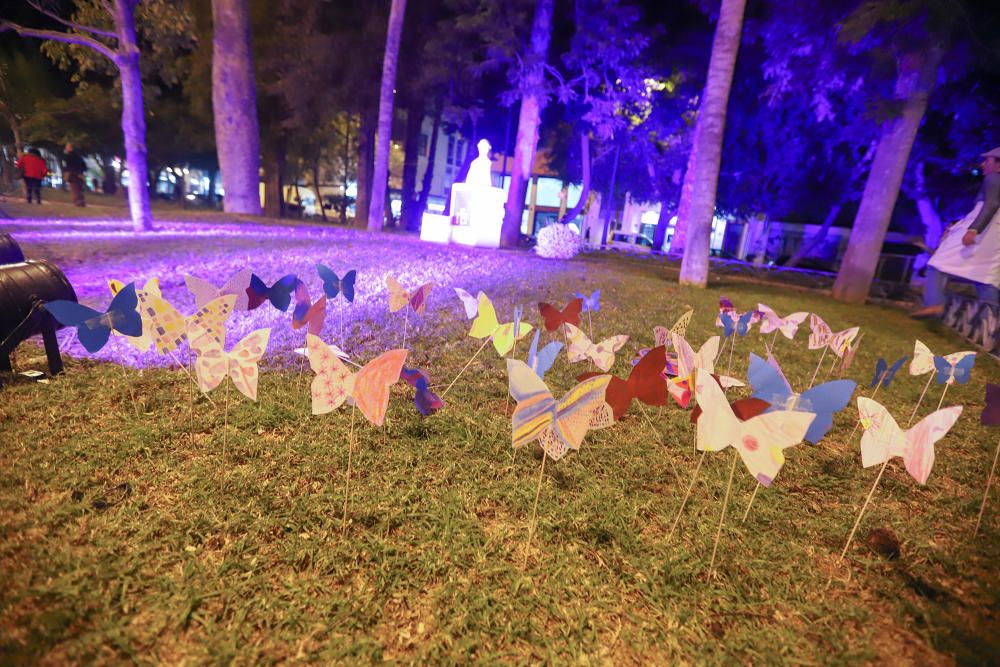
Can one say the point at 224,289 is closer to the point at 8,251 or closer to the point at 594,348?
the point at 594,348

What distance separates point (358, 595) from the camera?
5.77ft

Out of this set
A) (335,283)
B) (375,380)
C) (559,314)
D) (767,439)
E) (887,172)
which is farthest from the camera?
(887,172)

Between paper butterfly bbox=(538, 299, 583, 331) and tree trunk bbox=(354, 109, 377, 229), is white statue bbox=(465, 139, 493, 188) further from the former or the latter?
paper butterfly bbox=(538, 299, 583, 331)

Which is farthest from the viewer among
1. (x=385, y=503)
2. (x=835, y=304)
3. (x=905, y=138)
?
(x=835, y=304)

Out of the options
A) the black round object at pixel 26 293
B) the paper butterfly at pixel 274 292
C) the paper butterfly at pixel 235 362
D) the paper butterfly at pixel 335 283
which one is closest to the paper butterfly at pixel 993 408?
the paper butterfly at pixel 235 362

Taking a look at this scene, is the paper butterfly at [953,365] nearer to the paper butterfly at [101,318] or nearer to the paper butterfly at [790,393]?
the paper butterfly at [790,393]

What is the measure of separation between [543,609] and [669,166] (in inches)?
844

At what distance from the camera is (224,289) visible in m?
2.88

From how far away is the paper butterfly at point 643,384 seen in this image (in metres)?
2.04

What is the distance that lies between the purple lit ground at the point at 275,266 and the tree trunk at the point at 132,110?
0.56 meters

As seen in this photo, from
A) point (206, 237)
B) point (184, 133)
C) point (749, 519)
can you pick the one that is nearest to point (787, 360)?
point (749, 519)

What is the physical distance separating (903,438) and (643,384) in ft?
3.38

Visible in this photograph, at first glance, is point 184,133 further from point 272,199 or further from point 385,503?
point 385,503

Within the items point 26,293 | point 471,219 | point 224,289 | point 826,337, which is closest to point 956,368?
point 826,337
